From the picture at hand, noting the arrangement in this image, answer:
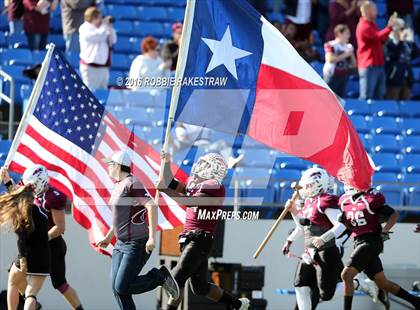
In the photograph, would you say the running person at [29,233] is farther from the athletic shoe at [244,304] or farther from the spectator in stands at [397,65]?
the spectator in stands at [397,65]

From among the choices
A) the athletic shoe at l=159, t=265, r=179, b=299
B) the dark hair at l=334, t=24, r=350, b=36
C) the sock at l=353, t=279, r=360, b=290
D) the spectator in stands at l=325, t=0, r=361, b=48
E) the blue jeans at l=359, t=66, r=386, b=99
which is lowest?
the sock at l=353, t=279, r=360, b=290

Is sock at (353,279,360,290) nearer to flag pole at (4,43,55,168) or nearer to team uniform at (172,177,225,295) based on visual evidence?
team uniform at (172,177,225,295)

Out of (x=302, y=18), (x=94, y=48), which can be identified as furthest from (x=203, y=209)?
(x=302, y=18)

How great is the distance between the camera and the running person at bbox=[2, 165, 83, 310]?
1483 centimetres

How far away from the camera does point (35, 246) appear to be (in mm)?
14148

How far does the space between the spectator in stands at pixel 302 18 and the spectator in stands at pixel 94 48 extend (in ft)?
10.5

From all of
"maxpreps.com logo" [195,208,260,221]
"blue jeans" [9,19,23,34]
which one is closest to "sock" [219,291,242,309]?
"maxpreps.com logo" [195,208,260,221]

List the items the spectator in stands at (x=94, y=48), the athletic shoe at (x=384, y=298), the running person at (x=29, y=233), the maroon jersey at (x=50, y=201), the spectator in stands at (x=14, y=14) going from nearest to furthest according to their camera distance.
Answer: the running person at (x=29, y=233) < the maroon jersey at (x=50, y=201) < the athletic shoe at (x=384, y=298) < the spectator in stands at (x=94, y=48) < the spectator in stands at (x=14, y=14)

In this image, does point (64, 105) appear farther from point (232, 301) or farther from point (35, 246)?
point (232, 301)

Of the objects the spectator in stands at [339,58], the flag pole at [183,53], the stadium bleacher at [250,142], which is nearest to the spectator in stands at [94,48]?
the stadium bleacher at [250,142]

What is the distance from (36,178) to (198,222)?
1.75 meters

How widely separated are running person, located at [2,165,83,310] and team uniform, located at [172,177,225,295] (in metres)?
1.31

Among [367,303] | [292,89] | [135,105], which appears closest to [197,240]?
[292,89]

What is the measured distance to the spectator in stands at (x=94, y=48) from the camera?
19.1 metres
